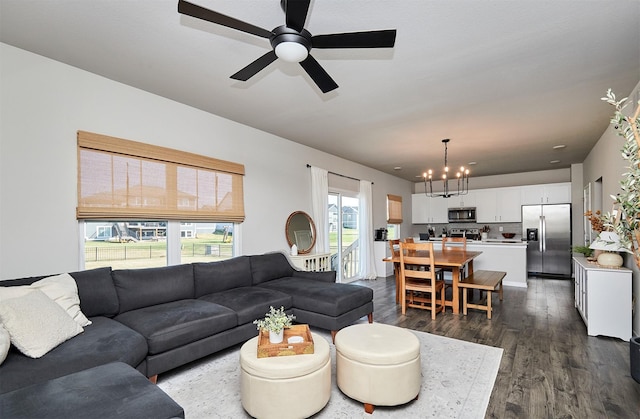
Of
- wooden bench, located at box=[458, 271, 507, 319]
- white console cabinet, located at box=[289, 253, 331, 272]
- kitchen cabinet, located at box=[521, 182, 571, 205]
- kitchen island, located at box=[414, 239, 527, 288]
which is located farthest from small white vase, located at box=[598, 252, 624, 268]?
kitchen cabinet, located at box=[521, 182, 571, 205]

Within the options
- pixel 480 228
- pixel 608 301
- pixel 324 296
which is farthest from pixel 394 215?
pixel 324 296

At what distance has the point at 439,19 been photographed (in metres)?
2.11

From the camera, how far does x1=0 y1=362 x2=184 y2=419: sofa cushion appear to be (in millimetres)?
1336

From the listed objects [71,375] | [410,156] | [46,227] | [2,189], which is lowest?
[71,375]

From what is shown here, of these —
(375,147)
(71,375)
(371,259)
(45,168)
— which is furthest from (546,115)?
(45,168)

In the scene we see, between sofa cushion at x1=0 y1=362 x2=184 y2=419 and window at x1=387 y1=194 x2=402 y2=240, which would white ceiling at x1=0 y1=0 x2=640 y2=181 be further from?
→ window at x1=387 y1=194 x2=402 y2=240

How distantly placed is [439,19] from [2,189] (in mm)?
3504

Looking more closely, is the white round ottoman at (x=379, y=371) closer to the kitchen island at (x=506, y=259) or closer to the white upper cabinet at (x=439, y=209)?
the kitchen island at (x=506, y=259)

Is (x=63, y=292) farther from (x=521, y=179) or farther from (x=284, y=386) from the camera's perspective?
(x=521, y=179)

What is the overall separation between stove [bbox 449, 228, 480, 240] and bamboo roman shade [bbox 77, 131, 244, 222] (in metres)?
6.42

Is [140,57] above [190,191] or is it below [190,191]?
above

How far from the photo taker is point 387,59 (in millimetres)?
2633

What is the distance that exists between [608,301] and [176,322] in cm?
439

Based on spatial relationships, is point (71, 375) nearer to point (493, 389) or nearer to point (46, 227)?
point (46, 227)
